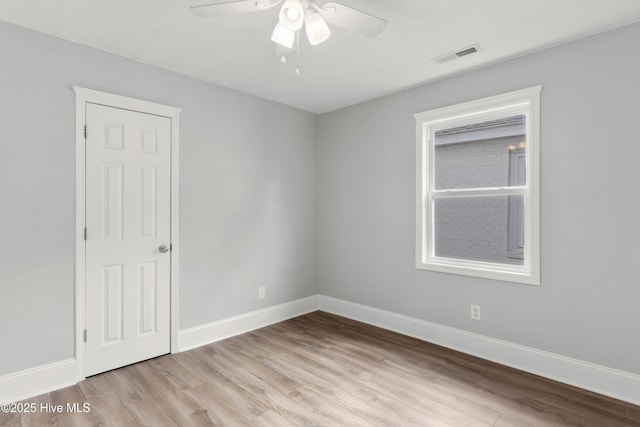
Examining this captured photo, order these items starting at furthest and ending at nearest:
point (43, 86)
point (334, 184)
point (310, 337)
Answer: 1. point (334, 184)
2. point (310, 337)
3. point (43, 86)

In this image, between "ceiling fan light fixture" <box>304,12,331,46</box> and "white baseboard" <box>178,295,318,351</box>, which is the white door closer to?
"white baseboard" <box>178,295,318,351</box>

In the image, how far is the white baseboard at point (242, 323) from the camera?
3.21 m

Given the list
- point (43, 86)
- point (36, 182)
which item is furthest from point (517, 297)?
point (43, 86)

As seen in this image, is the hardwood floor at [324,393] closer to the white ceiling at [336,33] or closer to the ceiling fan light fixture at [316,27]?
the ceiling fan light fixture at [316,27]

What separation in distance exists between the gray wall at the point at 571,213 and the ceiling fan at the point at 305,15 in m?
1.71

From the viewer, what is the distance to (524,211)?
113 inches

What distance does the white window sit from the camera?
2.79 m

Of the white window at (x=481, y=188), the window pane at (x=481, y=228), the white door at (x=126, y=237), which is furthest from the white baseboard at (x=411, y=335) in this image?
the window pane at (x=481, y=228)

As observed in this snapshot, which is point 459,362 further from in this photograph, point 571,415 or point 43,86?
point 43,86

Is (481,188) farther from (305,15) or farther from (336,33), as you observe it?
(305,15)

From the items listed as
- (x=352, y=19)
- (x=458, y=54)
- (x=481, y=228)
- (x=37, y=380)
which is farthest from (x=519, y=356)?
(x=37, y=380)

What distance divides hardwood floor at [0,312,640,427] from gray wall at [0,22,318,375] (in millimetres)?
530

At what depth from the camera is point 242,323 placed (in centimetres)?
362

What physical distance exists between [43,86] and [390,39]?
2.60 metres
